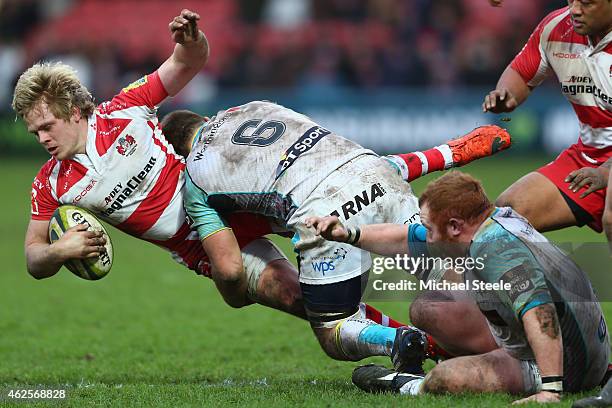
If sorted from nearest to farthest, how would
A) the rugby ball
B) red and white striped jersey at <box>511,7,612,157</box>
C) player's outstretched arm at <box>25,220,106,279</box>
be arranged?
player's outstretched arm at <box>25,220,106,279</box>
the rugby ball
red and white striped jersey at <box>511,7,612,157</box>

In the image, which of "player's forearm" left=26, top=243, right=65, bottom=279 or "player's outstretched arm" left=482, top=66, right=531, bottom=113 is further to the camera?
"player's outstretched arm" left=482, top=66, right=531, bottom=113

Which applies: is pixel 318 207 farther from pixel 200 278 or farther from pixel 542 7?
pixel 542 7

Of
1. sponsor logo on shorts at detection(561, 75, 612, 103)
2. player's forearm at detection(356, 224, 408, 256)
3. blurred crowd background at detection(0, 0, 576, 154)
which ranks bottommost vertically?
blurred crowd background at detection(0, 0, 576, 154)

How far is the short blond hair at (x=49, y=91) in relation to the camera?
6395mm

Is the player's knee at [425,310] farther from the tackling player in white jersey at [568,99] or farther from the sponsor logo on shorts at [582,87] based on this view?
the sponsor logo on shorts at [582,87]

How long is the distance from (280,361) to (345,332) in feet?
4.87

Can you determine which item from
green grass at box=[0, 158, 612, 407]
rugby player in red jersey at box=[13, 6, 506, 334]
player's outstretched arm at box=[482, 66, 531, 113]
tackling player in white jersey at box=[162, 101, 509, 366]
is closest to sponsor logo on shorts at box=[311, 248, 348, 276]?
tackling player in white jersey at box=[162, 101, 509, 366]

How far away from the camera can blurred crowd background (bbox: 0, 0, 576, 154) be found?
2147 cm

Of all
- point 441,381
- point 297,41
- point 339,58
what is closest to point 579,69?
point 441,381

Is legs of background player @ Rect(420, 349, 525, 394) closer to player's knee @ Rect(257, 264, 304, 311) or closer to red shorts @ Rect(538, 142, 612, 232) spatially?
player's knee @ Rect(257, 264, 304, 311)

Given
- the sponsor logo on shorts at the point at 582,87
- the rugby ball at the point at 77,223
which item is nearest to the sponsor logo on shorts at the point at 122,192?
the rugby ball at the point at 77,223

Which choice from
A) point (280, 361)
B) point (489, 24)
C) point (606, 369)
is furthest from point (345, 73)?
point (606, 369)

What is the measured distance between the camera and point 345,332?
6016mm

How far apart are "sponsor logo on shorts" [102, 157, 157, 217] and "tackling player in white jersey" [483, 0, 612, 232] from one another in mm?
2173
